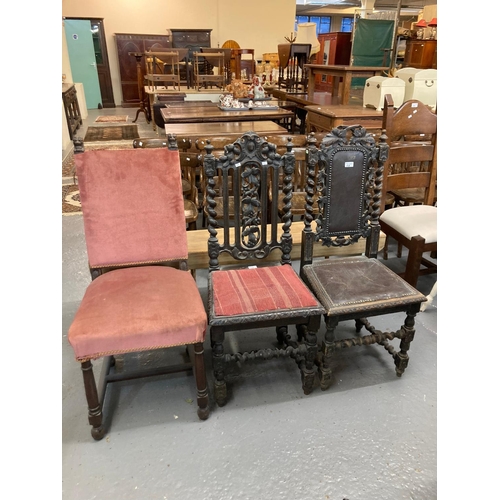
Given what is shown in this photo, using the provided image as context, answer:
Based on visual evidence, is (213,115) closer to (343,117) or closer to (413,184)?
(343,117)

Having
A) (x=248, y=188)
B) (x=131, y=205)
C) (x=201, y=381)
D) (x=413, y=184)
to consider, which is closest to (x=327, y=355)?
(x=201, y=381)

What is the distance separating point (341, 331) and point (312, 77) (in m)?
4.20

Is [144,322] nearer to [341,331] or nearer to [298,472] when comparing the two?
[298,472]

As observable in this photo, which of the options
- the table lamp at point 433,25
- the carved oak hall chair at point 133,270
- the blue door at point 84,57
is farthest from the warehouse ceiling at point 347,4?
the carved oak hall chair at point 133,270

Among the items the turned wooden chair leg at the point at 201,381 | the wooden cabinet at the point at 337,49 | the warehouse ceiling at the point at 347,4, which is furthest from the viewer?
the warehouse ceiling at the point at 347,4

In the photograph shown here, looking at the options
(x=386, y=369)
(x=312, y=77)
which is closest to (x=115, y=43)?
(x=312, y=77)

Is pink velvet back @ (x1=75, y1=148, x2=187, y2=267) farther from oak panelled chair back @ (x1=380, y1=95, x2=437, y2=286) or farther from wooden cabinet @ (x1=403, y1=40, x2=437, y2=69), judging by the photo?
wooden cabinet @ (x1=403, y1=40, x2=437, y2=69)

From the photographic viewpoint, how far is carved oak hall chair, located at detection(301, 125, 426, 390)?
5.51 feet

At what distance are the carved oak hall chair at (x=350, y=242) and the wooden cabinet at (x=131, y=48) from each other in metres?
8.59

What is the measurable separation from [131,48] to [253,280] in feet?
31.8

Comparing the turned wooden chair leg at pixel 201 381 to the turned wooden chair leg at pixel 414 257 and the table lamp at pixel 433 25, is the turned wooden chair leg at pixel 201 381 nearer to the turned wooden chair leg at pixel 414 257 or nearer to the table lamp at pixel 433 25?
the turned wooden chair leg at pixel 414 257

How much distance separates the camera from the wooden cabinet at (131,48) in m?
9.34

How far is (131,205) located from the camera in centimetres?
170

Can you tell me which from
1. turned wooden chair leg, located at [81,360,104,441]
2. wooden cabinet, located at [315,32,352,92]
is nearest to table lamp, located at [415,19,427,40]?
wooden cabinet, located at [315,32,352,92]
